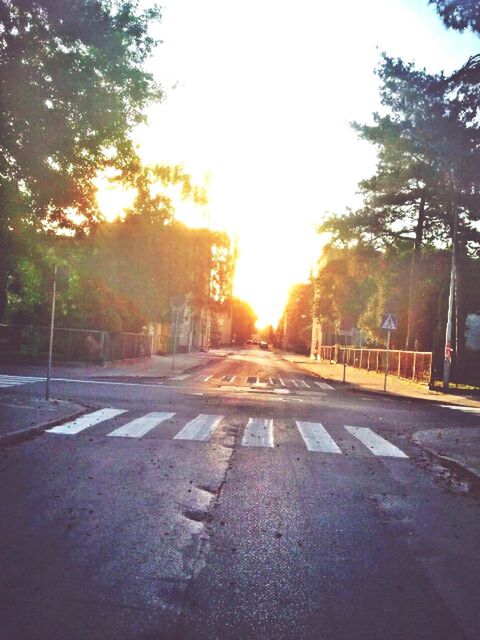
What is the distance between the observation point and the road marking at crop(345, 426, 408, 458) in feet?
31.9

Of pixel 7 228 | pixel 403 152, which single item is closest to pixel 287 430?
pixel 7 228

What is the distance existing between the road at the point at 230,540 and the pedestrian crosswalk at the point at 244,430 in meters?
0.10

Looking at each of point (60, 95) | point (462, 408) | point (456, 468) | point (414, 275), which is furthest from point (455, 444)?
point (414, 275)

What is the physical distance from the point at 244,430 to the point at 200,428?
0.84 metres

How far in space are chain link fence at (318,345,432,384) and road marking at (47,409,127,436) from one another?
59.3 ft

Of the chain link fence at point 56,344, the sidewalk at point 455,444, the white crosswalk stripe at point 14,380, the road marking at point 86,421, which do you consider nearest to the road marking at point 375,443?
the sidewalk at point 455,444

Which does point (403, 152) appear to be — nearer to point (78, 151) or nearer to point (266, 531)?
point (78, 151)

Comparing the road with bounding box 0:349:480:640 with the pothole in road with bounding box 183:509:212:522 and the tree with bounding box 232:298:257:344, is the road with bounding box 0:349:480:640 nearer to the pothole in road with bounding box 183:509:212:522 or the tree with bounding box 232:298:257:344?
the pothole in road with bounding box 183:509:212:522

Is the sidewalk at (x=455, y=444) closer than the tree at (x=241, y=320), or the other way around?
the sidewalk at (x=455, y=444)

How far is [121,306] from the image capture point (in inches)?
1330

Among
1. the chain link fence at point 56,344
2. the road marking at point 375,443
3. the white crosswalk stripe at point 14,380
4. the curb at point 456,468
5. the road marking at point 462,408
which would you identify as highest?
the chain link fence at point 56,344

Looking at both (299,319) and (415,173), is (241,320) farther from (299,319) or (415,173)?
(415,173)

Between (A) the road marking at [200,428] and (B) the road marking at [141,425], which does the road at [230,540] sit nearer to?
(A) the road marking at [200,428]

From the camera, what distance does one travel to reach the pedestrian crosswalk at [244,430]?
32.8 feet
